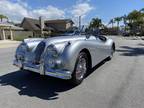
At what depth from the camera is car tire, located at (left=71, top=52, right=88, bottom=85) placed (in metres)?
4.32

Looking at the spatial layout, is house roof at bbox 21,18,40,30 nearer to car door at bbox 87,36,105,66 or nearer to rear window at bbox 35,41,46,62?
car door at bbox 87,36,105,66

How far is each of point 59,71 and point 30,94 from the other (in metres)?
0.85

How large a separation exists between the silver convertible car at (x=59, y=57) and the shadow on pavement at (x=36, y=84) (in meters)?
0.42

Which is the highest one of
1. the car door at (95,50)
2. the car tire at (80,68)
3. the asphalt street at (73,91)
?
the car door at (95,50)

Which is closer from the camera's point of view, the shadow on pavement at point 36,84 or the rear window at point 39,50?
the shadow on pavement at point 36,84

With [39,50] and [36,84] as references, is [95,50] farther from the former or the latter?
[36,84]

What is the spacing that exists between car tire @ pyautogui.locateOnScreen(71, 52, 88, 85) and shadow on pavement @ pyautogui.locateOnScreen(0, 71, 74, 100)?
8.8 inches

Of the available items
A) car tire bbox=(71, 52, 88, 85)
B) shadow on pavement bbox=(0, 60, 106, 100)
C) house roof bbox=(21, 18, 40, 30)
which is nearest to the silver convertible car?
car tire bbox=(71, 52, 88, 85)

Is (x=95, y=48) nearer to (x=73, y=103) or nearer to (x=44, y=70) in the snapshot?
(x=44, y=70)

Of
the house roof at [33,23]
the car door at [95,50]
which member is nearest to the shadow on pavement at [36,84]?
the car door at [95,50]

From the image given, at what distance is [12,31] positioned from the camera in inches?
1444

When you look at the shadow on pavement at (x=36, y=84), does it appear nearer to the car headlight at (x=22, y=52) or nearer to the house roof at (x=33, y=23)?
the car headlight at (x=22, y=52)

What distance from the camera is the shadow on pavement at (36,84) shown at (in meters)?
4.02

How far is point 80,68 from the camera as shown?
15.0 feet
